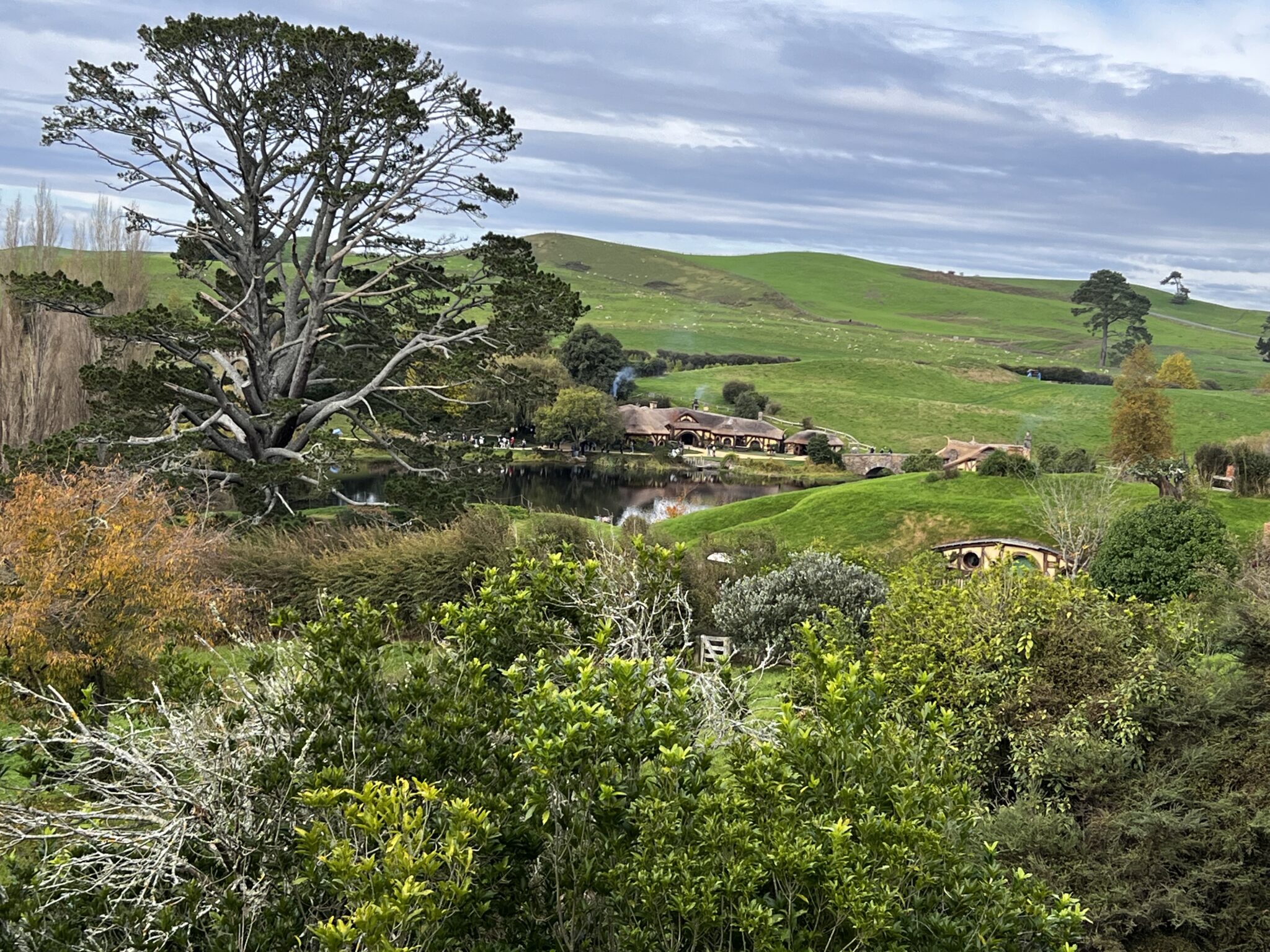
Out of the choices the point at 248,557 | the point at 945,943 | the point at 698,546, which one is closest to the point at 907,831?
the point at 945,943

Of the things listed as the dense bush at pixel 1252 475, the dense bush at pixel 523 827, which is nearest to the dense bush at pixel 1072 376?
the dense bush at pixel 1252 475

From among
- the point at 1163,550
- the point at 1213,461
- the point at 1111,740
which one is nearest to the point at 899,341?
the point at 1213,461

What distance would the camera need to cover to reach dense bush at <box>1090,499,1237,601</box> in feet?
70.4

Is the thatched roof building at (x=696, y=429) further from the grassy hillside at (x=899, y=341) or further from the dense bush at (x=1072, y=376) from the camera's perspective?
the dense bush at (x=1072, y=376)

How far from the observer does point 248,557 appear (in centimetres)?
1748

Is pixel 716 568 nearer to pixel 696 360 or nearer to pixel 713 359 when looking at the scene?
pixel 696 360

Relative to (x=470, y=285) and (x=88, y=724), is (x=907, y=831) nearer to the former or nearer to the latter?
(x=88, y=724)

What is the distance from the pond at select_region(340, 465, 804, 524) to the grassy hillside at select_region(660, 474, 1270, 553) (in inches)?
359

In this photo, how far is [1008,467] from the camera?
39719mm

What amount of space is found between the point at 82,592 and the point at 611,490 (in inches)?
2025

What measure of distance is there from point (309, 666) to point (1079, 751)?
21.4ft

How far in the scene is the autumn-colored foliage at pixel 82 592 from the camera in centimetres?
1050

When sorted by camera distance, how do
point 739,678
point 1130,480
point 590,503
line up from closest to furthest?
point 739,678 < point 1130,480 < point 590,503

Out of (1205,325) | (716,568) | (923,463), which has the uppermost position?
Result: (1205,325)
